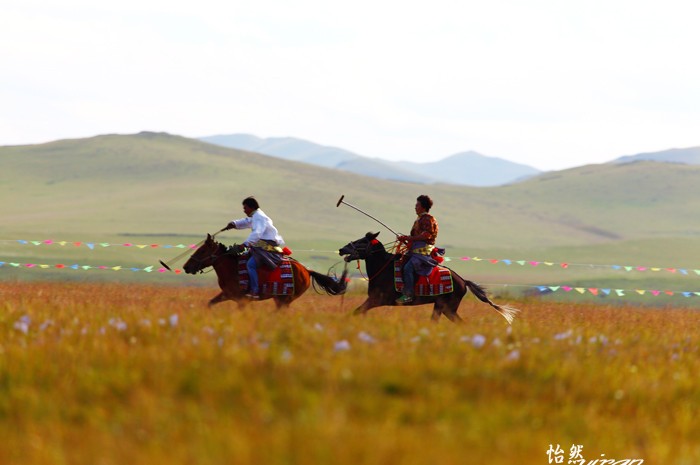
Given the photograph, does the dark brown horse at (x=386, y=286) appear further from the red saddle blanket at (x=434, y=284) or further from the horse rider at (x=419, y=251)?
the horse rider at (x=419, y=251)

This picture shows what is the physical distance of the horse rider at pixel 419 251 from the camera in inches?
661

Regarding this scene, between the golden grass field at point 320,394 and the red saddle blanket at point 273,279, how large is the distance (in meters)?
6.96

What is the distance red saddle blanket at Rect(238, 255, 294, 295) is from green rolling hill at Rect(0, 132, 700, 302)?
30.9 m

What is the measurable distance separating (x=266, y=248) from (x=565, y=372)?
9.51 meters

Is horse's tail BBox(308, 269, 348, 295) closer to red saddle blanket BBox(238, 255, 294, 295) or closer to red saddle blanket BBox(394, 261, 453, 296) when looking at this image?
red saddle blanket BBox(238, 255, 294, 295)

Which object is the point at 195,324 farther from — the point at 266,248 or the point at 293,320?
the point at 266,248

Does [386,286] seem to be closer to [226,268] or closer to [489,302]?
[489,302]

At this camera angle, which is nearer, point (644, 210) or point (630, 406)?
point (630, 406)

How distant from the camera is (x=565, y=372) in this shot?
831cm

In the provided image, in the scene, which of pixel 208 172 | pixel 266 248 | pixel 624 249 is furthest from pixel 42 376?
pixel 208 172

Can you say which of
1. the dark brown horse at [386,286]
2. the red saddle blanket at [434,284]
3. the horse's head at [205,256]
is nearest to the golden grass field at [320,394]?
the red saddle blanket at [434,284]

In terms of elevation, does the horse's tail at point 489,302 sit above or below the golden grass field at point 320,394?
below

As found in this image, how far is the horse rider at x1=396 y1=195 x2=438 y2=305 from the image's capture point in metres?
16.8

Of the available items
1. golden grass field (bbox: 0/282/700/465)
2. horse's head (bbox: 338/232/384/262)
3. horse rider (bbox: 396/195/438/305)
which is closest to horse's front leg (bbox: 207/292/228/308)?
horse's head (bbox: 338/232/384/262)
